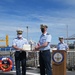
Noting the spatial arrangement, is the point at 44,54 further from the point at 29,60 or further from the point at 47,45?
the point at 29,60

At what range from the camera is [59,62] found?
9.21 m

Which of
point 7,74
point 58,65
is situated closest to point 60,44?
point 7,74

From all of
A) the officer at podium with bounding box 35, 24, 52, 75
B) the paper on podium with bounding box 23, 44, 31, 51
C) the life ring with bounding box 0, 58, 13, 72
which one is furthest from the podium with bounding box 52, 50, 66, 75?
the life ring with bounding box 0, 58, 13, 72

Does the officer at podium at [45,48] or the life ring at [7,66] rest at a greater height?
the officer at podium at [45,48]

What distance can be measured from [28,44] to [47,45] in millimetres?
1578

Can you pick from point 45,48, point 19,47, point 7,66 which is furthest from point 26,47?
point 7,66

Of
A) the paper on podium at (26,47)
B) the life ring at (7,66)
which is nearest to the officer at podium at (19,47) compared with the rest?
the paper on podium at (26,47)

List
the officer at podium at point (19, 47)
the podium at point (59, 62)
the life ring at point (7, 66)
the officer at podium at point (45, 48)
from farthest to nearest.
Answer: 1. the life ring at point (7, 66)
2. the officer at podium at point (19, 47)
3. the podium at point (59, 62)
4. the officer at podium at point (45, 48)

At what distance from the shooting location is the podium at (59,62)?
9.15 m

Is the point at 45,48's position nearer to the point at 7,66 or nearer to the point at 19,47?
the point at 19,47

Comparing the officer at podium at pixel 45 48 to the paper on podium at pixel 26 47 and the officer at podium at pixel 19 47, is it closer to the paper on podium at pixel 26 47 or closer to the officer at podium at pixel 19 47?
the paper on podium at pixel 26 47

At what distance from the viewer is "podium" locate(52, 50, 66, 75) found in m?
9.15

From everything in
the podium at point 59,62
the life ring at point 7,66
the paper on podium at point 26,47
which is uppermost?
the paper on podium at point 26,47

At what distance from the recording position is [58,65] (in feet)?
30.4
